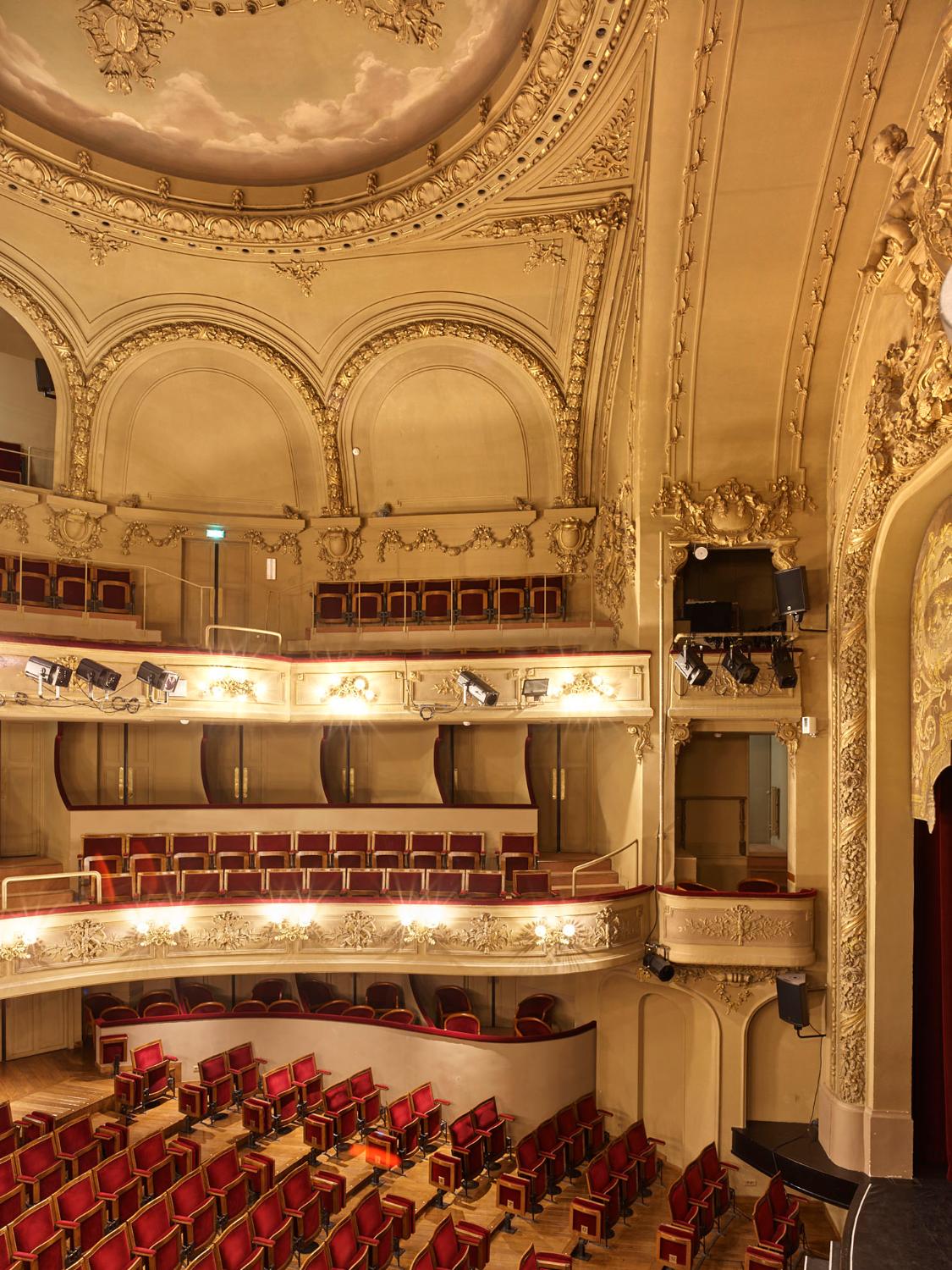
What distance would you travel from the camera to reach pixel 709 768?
1230cm

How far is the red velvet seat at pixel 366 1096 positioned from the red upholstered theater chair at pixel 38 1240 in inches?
154

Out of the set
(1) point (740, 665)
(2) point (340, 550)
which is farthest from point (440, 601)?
(1) point (740, 665)

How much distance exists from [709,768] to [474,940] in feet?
12.7

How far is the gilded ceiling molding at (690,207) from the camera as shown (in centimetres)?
725

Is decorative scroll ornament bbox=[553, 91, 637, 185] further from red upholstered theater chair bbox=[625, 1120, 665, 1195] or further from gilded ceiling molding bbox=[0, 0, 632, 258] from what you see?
red upholstered theater chair bbox=[625, 1120, 665, 1195]

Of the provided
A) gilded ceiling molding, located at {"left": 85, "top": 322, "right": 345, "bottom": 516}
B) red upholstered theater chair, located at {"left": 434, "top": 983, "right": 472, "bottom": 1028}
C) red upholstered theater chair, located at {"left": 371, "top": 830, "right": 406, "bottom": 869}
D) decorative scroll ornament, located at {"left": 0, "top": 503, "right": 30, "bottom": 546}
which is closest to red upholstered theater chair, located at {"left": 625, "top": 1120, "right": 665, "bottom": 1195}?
red upholstered theater chair, located at {"left": 434, "top": 983, "right": 472, "bottom": 1028}

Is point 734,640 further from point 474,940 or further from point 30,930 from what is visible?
→ point 30,930

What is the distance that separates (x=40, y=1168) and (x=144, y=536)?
8242 mm

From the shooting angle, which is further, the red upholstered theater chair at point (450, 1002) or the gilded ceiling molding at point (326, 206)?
the red upholstered theater chair at point (450, 1002)

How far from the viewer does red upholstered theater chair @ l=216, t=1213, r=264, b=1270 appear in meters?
7.56

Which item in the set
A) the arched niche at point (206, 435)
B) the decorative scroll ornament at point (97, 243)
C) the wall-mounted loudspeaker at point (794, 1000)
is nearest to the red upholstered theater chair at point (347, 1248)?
the wall-mounted loudspeaker at point (794, 1000)

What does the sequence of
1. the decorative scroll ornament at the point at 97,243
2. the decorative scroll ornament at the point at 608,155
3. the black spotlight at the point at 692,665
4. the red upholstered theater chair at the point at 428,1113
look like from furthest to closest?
the decorative scroll ornament at the point at 97,243 → the red upholstered theater chair at the point at 428,1113 → the black spotlight at the point at 692,665 → the decorative scroll ornament at the point at 608,155

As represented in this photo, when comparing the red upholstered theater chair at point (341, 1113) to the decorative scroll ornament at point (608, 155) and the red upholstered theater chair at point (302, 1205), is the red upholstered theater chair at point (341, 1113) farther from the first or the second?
the decorative scroll ornament at point (608, 155)

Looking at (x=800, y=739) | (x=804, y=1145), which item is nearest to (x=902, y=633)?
(x=800, y=739)
